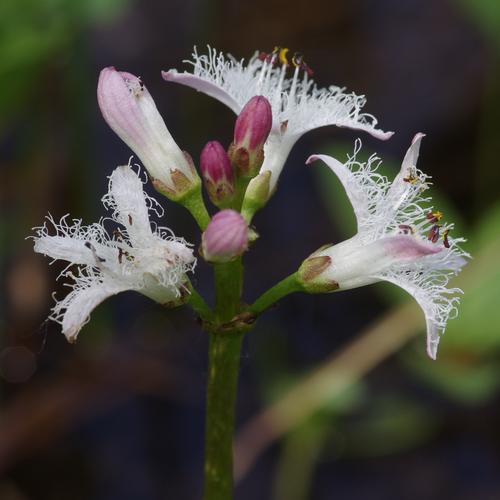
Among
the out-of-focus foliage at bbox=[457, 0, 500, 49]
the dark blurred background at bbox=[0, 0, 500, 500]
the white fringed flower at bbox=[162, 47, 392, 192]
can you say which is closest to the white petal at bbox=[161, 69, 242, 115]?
the white fringed flower at bbox=[162, 47, 392, 192]

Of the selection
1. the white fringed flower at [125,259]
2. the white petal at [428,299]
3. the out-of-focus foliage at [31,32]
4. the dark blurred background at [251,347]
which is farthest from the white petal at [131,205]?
the out-of-focus foliage at [31,32]

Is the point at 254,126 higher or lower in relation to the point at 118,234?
higher

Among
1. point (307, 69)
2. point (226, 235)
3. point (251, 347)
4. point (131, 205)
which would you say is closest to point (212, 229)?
point (226, 235)

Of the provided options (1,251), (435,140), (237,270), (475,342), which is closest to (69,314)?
(237,270)

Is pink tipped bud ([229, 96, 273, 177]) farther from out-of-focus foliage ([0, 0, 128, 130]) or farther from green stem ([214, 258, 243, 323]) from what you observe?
out-of-focus foliage ([0, 0, 128, 130])

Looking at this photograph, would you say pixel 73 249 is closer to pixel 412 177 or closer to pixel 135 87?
pixel 135 87

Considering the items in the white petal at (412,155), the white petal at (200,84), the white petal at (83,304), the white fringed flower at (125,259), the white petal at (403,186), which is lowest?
the white petal at (83,304)

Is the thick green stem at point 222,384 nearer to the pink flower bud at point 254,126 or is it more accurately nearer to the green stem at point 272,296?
the green stem at point 272,296

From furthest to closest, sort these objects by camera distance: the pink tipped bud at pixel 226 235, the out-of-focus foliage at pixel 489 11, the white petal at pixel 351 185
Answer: the out-of-focus foliage at pixel 489 11, the white petal at pixel 351 185, the pink tipped bud at pixel 226 235
